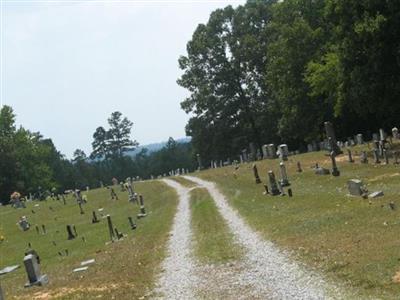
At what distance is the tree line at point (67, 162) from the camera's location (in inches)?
3691

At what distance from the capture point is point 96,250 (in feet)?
91.1

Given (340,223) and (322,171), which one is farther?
(322,171)

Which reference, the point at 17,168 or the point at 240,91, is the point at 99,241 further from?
the point at 17,168

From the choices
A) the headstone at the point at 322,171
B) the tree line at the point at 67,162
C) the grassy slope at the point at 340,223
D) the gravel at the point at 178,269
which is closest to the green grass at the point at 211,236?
the gravel at the point at 178,269

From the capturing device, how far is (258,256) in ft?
57.2

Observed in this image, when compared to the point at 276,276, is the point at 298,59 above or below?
above

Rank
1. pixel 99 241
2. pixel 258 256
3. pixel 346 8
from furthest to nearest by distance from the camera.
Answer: pixel 346 8
pixel 99 241
pixel 258 256

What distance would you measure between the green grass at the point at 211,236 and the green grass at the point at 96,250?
56.6 inches

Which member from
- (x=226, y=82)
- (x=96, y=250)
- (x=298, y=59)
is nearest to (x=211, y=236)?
(x=96, y=250)

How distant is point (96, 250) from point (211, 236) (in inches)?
276

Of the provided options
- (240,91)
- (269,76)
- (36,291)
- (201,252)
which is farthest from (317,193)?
(240,91)

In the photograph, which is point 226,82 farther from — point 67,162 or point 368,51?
point 67,162

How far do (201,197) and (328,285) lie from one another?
2787cm

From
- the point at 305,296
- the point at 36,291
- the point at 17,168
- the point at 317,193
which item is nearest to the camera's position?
the point at 305,296
